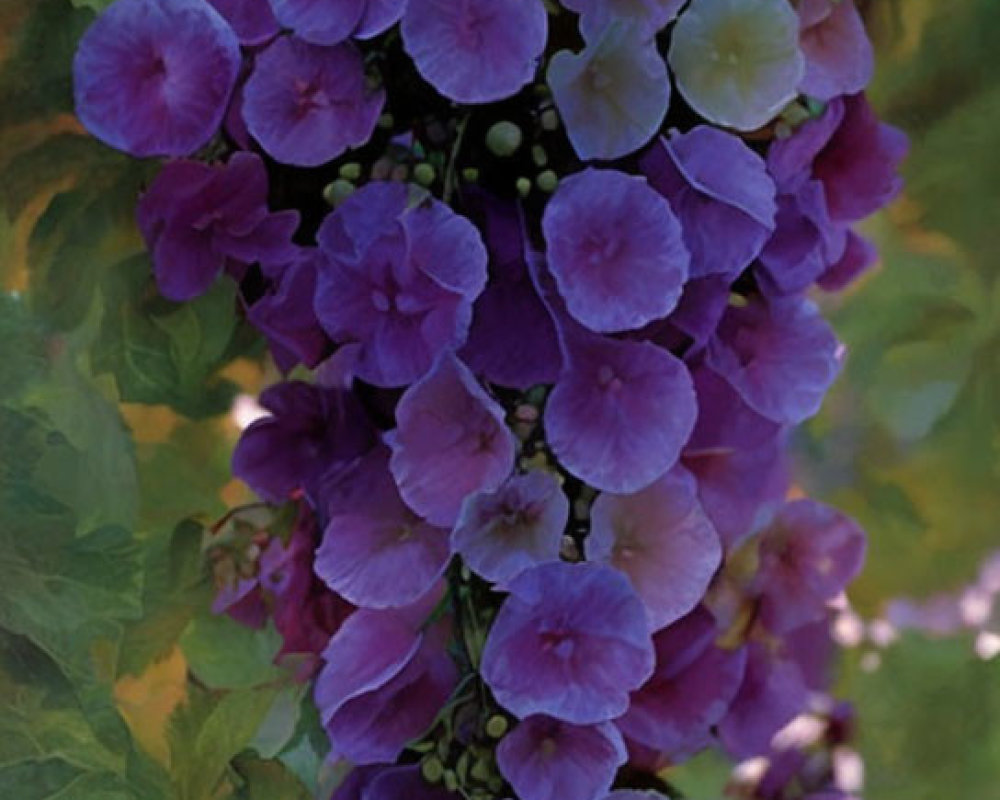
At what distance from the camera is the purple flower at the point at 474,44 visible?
57 cm

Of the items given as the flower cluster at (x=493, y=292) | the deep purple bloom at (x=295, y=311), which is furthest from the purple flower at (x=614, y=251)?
the deep purple bloom at (x=295, y=311)

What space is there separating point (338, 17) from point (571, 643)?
0.26 meters

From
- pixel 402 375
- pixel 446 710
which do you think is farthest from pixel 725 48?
pixel 446 710

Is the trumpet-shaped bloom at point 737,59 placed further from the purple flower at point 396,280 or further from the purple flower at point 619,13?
the purple flower at point 396,280

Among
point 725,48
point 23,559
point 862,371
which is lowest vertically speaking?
point 862,371

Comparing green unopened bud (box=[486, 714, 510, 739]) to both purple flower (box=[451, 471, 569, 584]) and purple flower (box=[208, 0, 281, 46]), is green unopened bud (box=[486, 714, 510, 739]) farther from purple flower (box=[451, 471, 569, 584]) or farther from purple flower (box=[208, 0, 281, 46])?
purple flower (box=[208, 0, 281, 46])

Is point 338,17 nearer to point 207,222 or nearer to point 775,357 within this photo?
point 207,222

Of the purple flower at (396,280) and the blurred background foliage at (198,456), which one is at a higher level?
the purple flower at (396,280)

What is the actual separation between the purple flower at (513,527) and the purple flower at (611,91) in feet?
0.44

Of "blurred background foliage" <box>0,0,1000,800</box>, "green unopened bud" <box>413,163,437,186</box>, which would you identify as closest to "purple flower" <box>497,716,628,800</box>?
"blurred background foliage" <box>0,0,1000,800</box>

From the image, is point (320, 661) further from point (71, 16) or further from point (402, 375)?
point (71, 16)

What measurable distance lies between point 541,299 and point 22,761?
0.33m

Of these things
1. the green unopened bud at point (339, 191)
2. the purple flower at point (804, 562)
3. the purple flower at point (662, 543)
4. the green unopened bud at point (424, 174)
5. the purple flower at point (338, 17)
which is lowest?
the purple flower at point (804, 562)

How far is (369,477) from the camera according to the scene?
624mm
